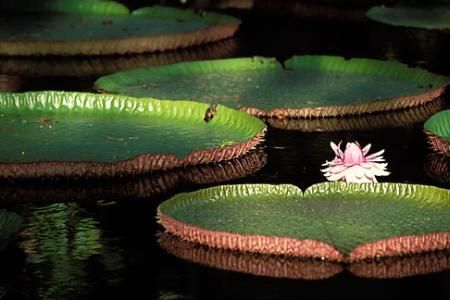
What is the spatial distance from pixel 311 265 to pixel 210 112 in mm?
1876

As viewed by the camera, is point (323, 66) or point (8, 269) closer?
point (8, 269)

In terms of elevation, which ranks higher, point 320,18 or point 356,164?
point 356,164

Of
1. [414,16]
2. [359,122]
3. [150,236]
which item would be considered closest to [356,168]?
[150,236]

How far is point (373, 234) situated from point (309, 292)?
376 millimetres

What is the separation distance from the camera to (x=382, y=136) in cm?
625

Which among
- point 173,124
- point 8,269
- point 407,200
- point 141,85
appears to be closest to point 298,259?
point 407,200

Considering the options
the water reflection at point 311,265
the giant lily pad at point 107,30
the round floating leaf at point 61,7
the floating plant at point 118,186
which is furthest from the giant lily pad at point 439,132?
the round floating leaf at point 61,7

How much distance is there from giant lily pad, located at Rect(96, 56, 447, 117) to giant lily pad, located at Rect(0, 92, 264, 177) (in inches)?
17.5

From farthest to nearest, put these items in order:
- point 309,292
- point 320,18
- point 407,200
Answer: point 320,18, point 407,200, point 309,292

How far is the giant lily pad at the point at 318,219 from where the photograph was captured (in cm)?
444

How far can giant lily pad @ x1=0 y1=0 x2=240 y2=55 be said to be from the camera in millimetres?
8250

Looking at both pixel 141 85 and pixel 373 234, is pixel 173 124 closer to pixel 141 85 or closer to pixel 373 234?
pixel 141 85

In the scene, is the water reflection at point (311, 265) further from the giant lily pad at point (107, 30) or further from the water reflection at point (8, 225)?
the giant lily pad at point (107, 30)

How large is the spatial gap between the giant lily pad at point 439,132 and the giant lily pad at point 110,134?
69 cm
